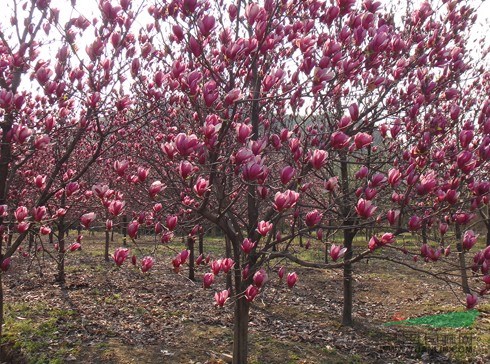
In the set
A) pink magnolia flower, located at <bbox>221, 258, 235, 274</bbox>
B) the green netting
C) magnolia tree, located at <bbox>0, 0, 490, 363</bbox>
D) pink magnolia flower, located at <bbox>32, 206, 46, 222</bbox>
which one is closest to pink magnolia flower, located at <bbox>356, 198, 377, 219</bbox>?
magnolia tree, located at <bbox>0, 0, 490, 363</bbox>

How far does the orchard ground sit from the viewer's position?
20.4 ft

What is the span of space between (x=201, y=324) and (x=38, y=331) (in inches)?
111

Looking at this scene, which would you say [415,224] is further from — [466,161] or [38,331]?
[38,331]

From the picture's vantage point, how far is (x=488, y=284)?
114 inches

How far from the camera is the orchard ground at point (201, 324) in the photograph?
20.4 feet

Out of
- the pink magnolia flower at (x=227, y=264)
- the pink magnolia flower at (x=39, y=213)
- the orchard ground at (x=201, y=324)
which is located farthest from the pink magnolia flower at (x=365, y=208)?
the pink magnolia flower at (x=39, y=213)

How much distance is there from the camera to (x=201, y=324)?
7711mm

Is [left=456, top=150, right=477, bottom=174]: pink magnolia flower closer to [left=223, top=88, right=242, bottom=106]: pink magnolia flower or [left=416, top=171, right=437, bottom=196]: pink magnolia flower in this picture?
[left=416, top=171, right=437, bottom=196]: pink magnolia flower

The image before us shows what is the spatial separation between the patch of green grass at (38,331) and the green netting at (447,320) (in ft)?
19.9

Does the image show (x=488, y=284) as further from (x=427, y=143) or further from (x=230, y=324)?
(x=230, y=324)

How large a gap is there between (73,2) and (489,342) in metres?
7.66

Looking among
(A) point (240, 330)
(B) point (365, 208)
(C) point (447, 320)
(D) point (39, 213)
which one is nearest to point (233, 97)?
(B) point (365, 208)

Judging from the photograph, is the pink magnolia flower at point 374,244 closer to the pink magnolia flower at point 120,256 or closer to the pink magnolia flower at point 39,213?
the pink magnolia flower at point 120,256

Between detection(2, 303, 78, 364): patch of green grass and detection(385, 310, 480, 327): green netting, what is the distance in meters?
6.07
